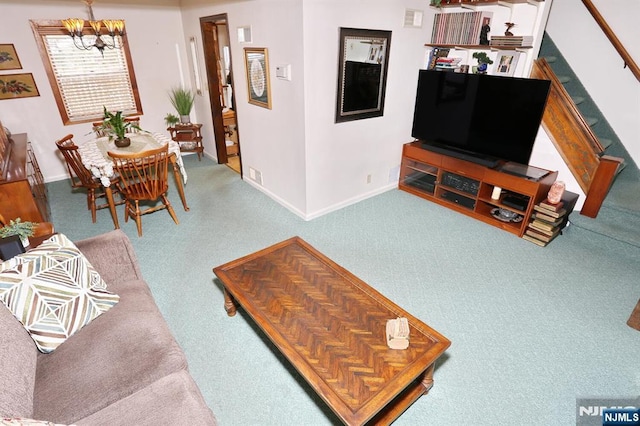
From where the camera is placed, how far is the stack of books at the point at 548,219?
10.2 ft

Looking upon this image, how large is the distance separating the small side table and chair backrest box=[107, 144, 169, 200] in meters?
1.98

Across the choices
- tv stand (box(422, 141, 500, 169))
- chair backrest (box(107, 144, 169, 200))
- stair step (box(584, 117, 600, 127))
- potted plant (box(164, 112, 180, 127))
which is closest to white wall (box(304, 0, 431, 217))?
tv stand (box(422, 141, 500, 169))

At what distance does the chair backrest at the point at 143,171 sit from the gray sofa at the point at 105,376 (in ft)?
5.65

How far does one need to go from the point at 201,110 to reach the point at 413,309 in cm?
450

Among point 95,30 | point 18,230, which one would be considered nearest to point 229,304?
point 18,230

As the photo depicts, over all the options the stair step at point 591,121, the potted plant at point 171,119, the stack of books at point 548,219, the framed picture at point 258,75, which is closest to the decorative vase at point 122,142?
the framed picture at point 258,75

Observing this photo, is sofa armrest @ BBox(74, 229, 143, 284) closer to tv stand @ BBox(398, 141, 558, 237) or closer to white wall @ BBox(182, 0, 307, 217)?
white wall @ BBox(182, 0, 307, 217)

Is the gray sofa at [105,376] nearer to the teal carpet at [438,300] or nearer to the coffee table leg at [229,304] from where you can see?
the teal carpet at [438,300]

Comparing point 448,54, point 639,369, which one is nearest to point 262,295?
point 639,369

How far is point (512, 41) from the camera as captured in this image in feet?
10.5

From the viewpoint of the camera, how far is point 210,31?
14.8 ft

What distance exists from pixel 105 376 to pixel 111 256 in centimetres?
78

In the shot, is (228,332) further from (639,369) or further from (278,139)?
(639,369)

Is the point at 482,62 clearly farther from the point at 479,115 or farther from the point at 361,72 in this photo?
the point at 361,72
